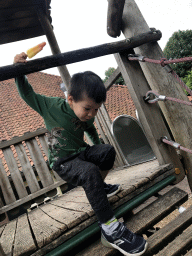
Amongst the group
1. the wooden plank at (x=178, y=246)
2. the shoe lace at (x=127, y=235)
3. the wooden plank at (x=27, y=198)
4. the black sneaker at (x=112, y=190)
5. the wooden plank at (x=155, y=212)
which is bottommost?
the wooden plank at (x=178, y=246)

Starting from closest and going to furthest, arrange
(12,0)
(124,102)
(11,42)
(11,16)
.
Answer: (12,0), (11,16), (11,42), (124,102)

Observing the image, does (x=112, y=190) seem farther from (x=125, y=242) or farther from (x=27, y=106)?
(x=27, y=106)

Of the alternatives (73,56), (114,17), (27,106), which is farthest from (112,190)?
(27,106)

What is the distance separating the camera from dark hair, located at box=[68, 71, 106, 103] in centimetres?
137

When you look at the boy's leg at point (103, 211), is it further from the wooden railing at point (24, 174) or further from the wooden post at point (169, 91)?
the wooden railing at point (24, 174)

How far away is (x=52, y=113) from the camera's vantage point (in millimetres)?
1533

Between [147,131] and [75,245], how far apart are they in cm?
106

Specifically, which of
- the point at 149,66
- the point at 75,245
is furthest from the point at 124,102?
the point at 75,245

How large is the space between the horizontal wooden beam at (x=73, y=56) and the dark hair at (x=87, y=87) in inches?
6.3

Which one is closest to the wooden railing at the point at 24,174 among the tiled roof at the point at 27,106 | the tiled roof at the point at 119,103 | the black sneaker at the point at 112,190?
the black sneaker at the point at 112,190

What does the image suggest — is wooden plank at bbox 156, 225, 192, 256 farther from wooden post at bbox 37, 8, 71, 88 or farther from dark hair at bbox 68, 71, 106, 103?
wooden post at bbox 37, 8, 71, 88

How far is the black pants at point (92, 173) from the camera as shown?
1218 millimetres

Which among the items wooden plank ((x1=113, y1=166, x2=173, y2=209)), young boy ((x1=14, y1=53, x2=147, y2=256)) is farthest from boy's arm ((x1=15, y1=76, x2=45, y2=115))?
wooden plank ((x1=113, y1=166, x2=173, y2=209))

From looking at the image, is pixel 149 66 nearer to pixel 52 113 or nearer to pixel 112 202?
pixel 52 113
